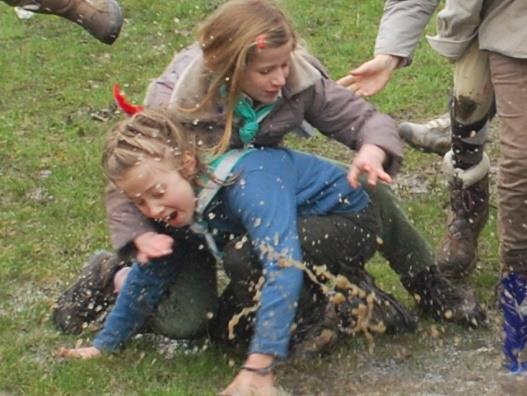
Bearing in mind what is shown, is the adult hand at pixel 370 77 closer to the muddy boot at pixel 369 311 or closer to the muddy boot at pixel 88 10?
the muddy boot at pixel 369 311

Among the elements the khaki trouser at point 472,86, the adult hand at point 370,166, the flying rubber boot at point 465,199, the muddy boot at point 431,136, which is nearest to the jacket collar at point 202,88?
the adult hand at point 370,166

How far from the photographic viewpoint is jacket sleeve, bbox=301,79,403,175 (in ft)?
15.3

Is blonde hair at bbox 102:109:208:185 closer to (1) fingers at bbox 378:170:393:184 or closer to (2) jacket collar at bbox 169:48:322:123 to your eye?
(2) jacket collar at bbox 169:48:322:123

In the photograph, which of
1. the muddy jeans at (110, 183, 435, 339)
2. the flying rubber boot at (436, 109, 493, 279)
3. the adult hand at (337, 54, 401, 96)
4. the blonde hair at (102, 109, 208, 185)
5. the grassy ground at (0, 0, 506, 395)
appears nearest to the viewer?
the blonde hair at (102, 109, 208, 185)

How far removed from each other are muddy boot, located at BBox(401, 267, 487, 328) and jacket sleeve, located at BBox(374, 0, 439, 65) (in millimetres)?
900

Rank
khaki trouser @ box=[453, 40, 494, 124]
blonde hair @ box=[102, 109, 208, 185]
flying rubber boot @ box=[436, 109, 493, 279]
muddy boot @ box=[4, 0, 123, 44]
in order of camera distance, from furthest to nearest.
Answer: muddy boot @ box=[4, 0, 123, 44]
flying rubber boot @ box=[436, 109, 493, 279]
khaki trouser @ box=[453, 40, 494, 124]
blonde hair @ box=[102, 109, 208, 185]

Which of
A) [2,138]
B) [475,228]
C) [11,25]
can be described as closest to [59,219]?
[2,138]

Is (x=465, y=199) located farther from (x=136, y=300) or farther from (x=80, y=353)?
(x=80, y=353)

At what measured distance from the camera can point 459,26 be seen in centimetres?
506

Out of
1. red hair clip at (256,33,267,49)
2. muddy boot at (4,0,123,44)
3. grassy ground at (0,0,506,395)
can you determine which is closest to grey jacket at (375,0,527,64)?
red hair clip at (256,33,267,49)

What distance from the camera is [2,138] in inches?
310

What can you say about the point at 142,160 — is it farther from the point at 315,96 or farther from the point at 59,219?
the point at 59,219

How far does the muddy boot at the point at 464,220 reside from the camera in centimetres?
566

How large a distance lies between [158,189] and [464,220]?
185 centimetres
